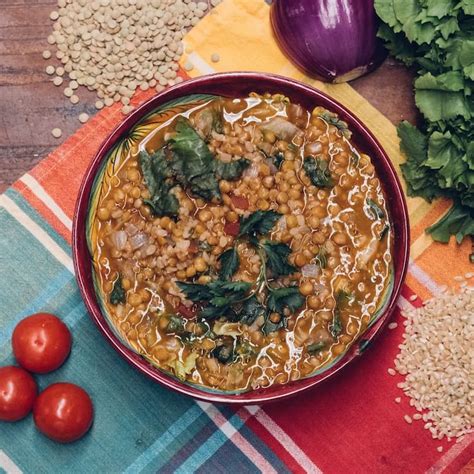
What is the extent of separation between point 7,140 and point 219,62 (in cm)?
97

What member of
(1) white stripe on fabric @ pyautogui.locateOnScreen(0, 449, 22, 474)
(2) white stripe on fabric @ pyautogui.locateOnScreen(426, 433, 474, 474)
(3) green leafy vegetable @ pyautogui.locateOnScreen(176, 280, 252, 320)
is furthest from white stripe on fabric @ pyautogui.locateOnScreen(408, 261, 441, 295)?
(1) white stripe on fabric @ pyautogui.locateOnScreen(0, 449, 22, 474)

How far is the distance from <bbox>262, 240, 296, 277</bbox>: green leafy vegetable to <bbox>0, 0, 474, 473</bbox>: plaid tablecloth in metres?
0.58

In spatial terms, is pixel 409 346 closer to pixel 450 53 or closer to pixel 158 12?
Result: pixel 450 53

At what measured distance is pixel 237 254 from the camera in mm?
3232

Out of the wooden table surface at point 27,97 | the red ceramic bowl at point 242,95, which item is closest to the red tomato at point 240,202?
the red ceramic bowl at point 242,95

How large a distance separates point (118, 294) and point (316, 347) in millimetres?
808

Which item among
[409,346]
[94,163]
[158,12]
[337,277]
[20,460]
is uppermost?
[158,12]

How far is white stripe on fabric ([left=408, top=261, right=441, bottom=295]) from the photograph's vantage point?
351 centimetres

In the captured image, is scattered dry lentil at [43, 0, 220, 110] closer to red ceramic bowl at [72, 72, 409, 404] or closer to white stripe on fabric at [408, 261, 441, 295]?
red ceramic bowl at [72, 72, 409, 404]

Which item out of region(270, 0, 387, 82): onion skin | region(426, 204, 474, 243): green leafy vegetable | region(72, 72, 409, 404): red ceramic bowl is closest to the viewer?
region(72, 72, 409, 404): red ceramic bowl

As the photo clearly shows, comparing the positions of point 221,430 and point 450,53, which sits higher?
point 450,53

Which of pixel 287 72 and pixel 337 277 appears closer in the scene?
pixel 337 277

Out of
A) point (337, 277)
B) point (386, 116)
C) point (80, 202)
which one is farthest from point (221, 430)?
point (386, 116)

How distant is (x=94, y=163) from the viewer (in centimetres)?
318
